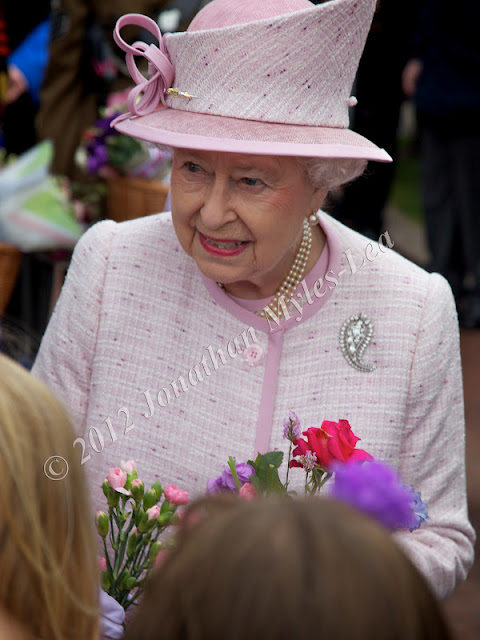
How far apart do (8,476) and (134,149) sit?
252cm

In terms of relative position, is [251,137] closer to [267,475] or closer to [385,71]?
[267,475]

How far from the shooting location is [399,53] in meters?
5.73

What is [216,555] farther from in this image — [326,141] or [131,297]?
[131,297]

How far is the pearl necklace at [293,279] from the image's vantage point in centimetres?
226

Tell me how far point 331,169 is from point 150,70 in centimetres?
42

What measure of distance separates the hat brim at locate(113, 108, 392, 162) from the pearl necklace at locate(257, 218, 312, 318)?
28cm

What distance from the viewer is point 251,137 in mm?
1975

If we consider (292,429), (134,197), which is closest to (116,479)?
(292,429)

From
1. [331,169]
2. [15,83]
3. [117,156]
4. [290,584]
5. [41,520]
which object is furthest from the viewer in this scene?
[15,83]

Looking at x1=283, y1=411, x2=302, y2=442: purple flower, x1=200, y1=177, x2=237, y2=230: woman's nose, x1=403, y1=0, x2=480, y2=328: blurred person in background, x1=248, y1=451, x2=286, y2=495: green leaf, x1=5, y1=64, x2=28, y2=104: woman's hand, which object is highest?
x1=200, y1=177, x2=237, y2=230: woman's nose

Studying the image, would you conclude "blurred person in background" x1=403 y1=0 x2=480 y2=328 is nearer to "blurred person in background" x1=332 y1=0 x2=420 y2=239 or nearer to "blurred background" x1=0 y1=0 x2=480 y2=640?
"blurred background" x1=0 y1=0 x2=480 y2=640

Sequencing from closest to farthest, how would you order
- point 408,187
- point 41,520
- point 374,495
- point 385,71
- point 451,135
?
point 374,495
point 41,520
point 385,71
point 451,135
point 408,187

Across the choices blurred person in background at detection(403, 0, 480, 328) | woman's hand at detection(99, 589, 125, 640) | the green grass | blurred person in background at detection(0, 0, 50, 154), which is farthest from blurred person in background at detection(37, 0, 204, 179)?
the green grass

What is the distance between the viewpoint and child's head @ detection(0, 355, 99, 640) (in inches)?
48.8
